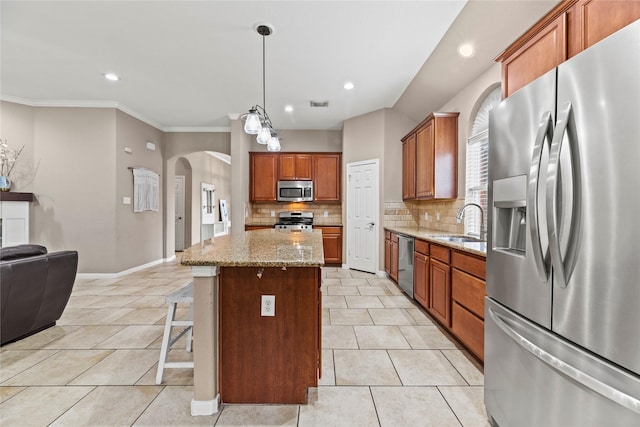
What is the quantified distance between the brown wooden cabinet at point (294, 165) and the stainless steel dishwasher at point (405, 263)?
8.99 ft

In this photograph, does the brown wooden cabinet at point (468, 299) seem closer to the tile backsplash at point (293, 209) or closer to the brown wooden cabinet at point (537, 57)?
the brown wooden cabinet at point (537, 57)

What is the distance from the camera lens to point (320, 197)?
5.93 metres

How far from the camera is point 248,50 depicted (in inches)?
122

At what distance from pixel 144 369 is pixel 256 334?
115 centimetres

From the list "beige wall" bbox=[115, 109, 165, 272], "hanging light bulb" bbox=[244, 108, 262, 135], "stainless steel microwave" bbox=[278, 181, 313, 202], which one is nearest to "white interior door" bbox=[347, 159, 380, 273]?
"stainless steel microwave" bbox=[278, 181, 313, 202]

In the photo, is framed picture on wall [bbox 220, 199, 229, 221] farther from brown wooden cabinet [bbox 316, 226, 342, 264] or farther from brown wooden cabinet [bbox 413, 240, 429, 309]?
brown wooden cabinet [bbox 413, 240, 429, 309]

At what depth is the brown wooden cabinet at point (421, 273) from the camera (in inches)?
120

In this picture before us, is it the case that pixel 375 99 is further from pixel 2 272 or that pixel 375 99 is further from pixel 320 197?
pixel 2 272

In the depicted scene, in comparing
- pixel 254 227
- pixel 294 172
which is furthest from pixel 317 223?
pixel 254 227

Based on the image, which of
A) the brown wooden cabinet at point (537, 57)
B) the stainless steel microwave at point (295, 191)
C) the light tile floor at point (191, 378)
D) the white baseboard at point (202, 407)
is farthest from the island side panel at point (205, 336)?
the stainless steel microwave at point (295, 191)

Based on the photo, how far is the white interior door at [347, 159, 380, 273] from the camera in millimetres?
4973

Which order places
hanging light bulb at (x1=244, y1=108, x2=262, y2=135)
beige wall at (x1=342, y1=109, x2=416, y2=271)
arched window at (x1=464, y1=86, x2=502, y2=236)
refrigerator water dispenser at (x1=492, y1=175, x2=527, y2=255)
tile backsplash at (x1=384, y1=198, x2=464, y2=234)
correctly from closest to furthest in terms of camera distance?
refrigerator water dispenser at (x1=492, y1=175, x2=527, y2=255)
hanging light bulb at (x1=244, y1=108, x2=262, y2=135)
arched window at (x1=464, y1=86, x2=502, y2=236)
tile backsplash at (x1=384, y1=198, x2=464, y2=234)
beige wall at (x1=342, y1=109, x2=416, y2=271)

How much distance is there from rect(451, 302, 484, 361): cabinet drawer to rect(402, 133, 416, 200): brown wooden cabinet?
2.22 m

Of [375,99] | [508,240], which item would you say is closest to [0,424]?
[508,240]
